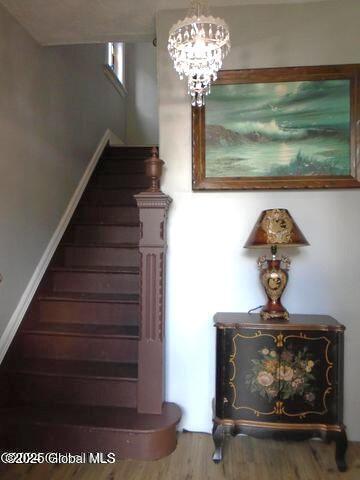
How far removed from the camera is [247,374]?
1.82 meters

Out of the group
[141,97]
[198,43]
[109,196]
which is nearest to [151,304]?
[198,43]

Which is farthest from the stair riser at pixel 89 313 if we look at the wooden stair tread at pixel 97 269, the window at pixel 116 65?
the window at pixel 116 65

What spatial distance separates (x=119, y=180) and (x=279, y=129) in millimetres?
2013

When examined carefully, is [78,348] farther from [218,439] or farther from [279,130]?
[279,130]

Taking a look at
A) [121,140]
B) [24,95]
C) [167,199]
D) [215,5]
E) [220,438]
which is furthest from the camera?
[121,140]

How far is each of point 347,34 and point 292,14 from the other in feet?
1.16

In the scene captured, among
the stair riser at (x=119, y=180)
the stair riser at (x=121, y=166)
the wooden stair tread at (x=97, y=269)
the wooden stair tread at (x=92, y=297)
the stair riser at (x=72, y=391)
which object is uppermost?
the stair riser at (x=121, y=166)

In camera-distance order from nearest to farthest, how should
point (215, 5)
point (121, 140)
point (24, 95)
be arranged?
point (215, 5) → point (24, 95) → point (121, 140)

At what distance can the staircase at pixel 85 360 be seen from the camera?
6.05 ft

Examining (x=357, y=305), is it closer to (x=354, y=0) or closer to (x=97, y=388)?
(x=97, y=388)

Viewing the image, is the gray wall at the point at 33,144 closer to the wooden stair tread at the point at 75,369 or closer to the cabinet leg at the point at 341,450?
the wooden stair tread at the point at 75,369

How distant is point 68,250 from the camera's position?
2.90 meters

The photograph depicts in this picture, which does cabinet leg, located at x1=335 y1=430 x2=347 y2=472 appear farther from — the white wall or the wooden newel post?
the wooden newel post

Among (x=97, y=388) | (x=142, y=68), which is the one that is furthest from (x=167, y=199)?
(x=142, y=68)
